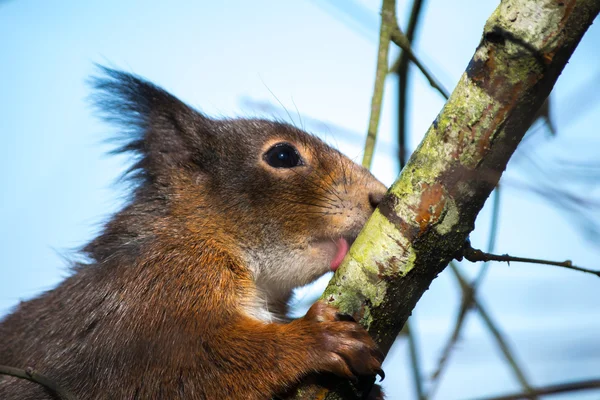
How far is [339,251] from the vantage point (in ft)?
12.0

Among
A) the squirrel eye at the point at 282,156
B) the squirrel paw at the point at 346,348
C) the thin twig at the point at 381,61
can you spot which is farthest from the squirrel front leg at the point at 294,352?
the thin twig at the point at 381,61

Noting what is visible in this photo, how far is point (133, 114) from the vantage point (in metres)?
4.53

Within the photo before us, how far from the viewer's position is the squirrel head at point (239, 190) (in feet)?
12.4

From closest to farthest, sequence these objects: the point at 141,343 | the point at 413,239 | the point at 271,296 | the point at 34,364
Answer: the point at 413,239 < the point at 141,343 < the point at 34,364 < the point at 271,296

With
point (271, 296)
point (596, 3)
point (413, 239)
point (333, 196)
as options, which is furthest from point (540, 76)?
point (271, 296)

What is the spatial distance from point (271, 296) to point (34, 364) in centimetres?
148

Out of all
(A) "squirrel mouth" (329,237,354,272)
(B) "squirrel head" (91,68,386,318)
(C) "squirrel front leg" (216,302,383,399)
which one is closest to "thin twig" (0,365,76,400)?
(C) "squirrel front leg" (216,302,383,399)

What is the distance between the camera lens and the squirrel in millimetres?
3094

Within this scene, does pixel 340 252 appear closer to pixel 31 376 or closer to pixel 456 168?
pixel 456 168

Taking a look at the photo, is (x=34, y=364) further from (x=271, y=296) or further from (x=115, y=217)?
(x=271, y=296)

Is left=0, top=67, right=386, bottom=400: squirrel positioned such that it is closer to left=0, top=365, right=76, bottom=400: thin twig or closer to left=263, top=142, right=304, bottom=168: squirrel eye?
left=263, top=142, right=304, bottom=168: squirrel eye

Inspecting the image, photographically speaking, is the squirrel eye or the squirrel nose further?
the squirrel eye

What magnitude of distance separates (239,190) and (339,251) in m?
0.81

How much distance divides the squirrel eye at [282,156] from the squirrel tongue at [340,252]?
2.29 ft
